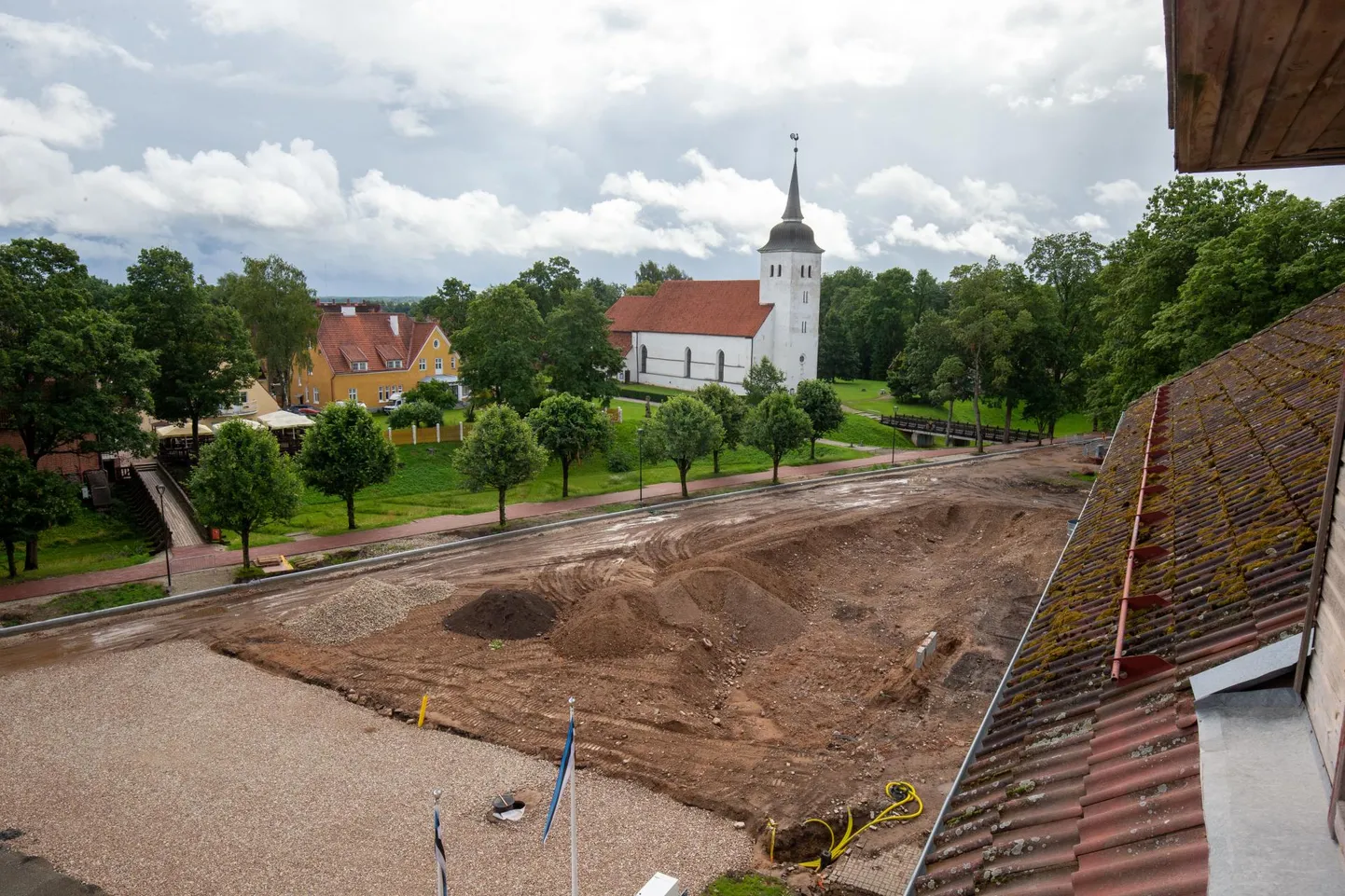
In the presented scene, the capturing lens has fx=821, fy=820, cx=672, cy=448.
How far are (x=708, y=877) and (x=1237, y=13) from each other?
38.0 ft

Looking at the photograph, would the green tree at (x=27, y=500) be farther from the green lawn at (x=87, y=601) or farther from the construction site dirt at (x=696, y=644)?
the construction site dirt at (x=696, y=644)

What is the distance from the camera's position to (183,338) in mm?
37594

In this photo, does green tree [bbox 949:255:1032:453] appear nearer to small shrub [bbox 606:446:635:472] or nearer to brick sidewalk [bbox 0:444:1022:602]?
brick sidewalk [bbox 0:444:1022:602]

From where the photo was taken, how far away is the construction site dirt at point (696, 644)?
580 inches

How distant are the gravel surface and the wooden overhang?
10.7m

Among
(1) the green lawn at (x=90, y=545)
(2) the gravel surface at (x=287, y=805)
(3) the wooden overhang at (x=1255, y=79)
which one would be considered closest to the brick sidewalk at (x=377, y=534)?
(1) the green lawn at (x=90, y=545)

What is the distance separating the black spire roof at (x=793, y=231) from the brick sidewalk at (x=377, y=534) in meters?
26.4

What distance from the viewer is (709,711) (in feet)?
55.8

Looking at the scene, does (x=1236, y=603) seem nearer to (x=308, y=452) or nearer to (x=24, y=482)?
(x=24, y=482)

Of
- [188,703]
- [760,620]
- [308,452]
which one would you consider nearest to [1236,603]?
[760,620]

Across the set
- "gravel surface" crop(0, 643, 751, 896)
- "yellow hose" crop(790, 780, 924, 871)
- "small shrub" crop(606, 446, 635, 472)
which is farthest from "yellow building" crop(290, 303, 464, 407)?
"yellow hose" crop(790, 780, 924, 871)

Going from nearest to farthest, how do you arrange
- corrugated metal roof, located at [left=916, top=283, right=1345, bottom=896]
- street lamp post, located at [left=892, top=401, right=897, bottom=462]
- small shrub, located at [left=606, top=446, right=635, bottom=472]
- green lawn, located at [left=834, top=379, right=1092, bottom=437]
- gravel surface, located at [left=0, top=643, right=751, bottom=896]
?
corrugated metal roof, located at [left=916, top=283, right=1345, bottom=896]
gravel surface, located at [left=0, top=643, right=751, bottom=896]
small shrub, located at [left=606, top=446, right=635, bottom=472]
street lamp post, located at [left=892, top=401, right=897, bottom=462]
green lawn, located at [left=834, top=379, right=1092, bottom=437]

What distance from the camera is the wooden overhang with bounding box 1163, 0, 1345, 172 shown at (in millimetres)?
2943

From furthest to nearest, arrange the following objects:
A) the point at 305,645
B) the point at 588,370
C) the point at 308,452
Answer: the point at 588,370 < the point at 308,452 < the point at 305,645
